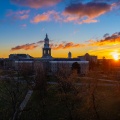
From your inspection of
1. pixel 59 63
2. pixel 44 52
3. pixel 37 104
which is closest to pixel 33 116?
pixel 37 104

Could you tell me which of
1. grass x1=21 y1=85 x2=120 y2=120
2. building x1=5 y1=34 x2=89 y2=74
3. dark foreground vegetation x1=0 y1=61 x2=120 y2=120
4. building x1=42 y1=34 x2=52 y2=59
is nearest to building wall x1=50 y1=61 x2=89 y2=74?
building x1=5 y1=34 x2=89 y2=74

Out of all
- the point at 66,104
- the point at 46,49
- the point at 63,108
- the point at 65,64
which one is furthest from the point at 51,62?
the point at 66,104

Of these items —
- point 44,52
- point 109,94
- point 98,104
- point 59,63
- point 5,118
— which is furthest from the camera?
point 44,52

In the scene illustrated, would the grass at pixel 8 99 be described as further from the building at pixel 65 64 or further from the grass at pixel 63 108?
the building at pixel 65 64

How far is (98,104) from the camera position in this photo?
3838 centimetres

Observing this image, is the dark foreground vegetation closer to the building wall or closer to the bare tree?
the bare tree

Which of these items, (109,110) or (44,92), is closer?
(109,110)

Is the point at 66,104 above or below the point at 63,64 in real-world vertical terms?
below

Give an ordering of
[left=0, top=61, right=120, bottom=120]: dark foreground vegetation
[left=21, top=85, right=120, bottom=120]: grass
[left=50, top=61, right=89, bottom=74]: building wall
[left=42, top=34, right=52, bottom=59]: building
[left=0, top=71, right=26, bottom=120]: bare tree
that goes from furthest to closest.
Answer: [left=42, top=34, right=52, bottom=59]: building → [left=50, top=61, right=89, bottom=74]: building wall → [left=0, top=71, right=26, bottom=120]: bare tree → [left=21, top=85, right=120, bottom=120]: grass → [left=0, top=61, right=120, bottom=120]: dark foreground vegetation

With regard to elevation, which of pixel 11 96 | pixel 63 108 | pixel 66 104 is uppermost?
pixel 11 96

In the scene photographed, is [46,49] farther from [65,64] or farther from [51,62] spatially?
[65,64]

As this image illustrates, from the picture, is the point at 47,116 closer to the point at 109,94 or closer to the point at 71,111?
the point at 71,111

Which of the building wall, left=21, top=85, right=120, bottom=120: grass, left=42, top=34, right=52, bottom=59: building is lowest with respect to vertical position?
left=21, top=85, right=120, bottom=120: grass

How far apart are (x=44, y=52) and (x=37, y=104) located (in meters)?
68.7
